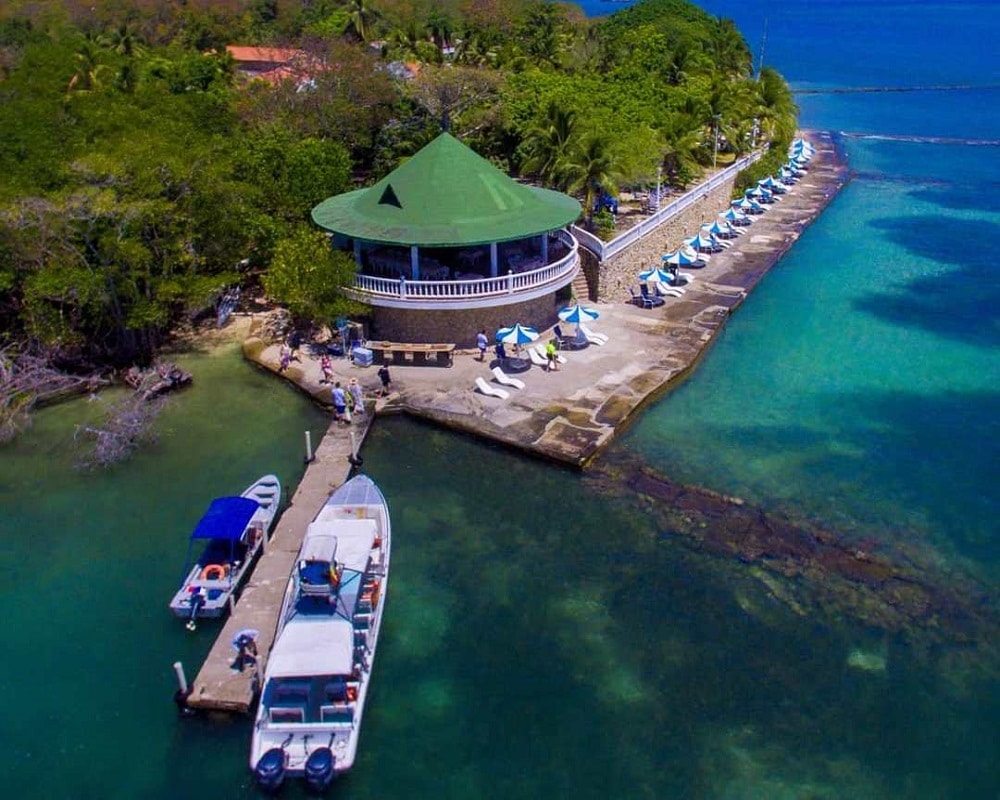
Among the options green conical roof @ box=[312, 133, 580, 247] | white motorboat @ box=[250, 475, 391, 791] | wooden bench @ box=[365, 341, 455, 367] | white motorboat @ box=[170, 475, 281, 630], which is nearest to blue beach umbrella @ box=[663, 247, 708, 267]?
green conical roof @ box=[312, 133, 580, 247]

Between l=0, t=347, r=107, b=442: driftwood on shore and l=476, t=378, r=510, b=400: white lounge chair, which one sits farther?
l=476, t=378, r=510, b=400: white lounge chair

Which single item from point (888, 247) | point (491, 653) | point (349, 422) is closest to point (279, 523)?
point (349, 422)

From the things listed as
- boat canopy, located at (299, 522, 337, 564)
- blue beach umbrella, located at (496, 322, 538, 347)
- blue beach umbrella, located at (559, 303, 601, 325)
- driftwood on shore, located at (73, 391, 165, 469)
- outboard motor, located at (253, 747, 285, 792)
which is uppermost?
blue beach umbrella, located at (559, 303, 601, 325)

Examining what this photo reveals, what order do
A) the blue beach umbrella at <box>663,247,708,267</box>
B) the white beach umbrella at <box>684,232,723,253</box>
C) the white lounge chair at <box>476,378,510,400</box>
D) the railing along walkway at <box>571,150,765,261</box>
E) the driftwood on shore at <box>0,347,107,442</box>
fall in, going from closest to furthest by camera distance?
1. the driftwood on shore at <box>0,347,107,442</box>
2. the white lounge chair at <box>476,378,510,400</box>
3. the railing along walkway at <box>571,150,765,261</box>
4. the blue beach umbrella at <box>663,247,708,267</box>
5. the white beach umbrella at <box>684,232,723,253</box>

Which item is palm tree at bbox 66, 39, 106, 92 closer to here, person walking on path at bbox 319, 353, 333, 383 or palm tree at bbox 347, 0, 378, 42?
palm tree at bbox 347, 0, 378, 42

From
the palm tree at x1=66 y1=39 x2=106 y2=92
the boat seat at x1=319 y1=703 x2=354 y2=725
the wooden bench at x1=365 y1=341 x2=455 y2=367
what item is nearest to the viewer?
the boat seat at x1=319 y1=703 x2=354 y2=725

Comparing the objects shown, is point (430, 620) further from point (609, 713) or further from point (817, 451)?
point (817, 451)

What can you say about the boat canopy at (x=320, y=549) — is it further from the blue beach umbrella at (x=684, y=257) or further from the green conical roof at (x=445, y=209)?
the blue beach umbrella at (x=684, y=257)

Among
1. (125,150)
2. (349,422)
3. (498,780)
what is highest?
(125,150)
